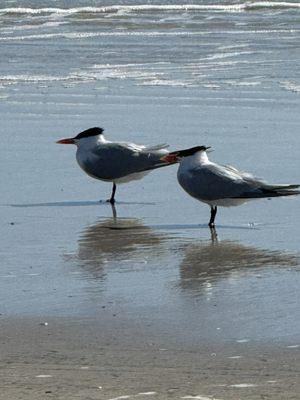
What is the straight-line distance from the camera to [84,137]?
10.6 metres

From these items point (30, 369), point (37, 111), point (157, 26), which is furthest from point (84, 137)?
point (157, 26)

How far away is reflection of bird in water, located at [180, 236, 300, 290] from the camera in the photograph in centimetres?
748

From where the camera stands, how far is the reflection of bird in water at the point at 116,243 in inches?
313

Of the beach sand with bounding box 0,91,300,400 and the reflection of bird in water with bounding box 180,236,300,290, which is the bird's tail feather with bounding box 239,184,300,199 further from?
the reflection of bird in water with bounding box 180,236,300,290

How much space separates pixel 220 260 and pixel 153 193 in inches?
86.9

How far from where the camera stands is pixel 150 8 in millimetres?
27203

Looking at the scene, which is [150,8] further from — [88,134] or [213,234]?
[213,234]

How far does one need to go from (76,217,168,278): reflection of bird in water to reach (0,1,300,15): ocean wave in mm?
17697

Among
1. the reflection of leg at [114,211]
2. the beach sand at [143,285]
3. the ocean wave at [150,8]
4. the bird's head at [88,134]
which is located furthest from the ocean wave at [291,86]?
the ocean wave at [150,8]

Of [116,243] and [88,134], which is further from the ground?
[88,134]

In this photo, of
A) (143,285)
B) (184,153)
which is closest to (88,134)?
(184,153)

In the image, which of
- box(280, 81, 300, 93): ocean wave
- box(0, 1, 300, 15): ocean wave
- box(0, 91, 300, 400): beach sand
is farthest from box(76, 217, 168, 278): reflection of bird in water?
box(0, 1, 300, 15): ocean wave

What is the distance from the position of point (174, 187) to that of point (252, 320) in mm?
3878

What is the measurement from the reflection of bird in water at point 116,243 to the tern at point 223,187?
485 mm
